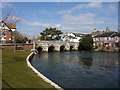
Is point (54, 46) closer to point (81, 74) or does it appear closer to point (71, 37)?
point (71, 37)

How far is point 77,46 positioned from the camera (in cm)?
7181

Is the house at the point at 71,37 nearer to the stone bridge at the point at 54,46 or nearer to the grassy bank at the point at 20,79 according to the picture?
the stone bridge at the point at 54,46

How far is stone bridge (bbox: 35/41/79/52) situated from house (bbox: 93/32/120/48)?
451 inches

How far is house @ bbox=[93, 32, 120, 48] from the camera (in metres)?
62.2

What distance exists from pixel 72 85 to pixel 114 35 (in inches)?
2231

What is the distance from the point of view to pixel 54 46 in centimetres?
6475

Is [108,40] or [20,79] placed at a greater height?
[108,40]

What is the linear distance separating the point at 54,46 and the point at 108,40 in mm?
26619

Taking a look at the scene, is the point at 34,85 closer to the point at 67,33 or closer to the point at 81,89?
the point at 81,89

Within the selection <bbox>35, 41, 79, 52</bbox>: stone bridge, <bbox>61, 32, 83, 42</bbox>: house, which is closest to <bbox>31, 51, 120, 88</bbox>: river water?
<bbox>35, 41, 79, 52</bbox>: stone bridge

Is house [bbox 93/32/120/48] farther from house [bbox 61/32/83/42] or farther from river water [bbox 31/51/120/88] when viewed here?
river water [bbox 31/51/120/88]

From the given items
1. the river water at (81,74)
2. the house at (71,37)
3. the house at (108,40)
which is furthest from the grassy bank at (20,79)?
the house at (71,37)

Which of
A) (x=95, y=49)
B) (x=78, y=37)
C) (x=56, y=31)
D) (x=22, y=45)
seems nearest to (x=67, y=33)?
(x=78, y=37)

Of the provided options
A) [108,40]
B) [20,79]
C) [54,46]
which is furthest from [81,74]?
[108,40]
